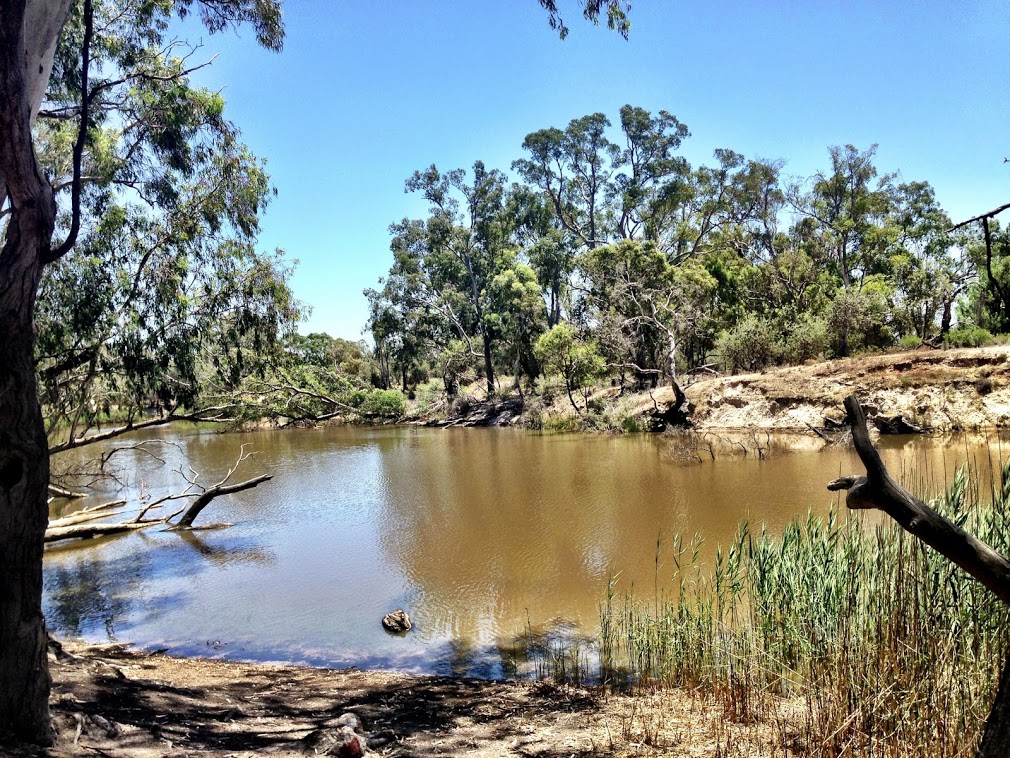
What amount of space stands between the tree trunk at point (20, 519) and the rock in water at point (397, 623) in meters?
4.23

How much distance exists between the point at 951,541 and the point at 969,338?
71.9 feet

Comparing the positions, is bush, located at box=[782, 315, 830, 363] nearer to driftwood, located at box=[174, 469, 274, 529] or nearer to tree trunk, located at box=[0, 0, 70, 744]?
driftwood, located at box=[174, 469, 274, 529]

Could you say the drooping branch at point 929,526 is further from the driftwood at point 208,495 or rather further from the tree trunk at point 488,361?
the tree trunk at point 488,361

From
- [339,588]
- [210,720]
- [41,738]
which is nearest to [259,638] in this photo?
[339,588]

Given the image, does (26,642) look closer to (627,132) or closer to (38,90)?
(38,90)

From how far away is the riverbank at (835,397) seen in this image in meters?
17.5

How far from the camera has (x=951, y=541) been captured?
1.94 m

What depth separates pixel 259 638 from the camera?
704 cm

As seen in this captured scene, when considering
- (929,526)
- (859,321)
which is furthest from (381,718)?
(859,321)

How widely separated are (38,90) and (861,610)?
668cm

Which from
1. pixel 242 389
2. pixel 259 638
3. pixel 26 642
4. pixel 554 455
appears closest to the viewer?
pixel 26 642

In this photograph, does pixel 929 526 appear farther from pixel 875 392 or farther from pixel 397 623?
pixel 875 392

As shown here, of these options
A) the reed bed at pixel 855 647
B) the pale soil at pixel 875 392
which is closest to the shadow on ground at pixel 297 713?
the reed bed at pixel 855 647

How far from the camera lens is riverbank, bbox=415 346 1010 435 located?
17.5 metres
